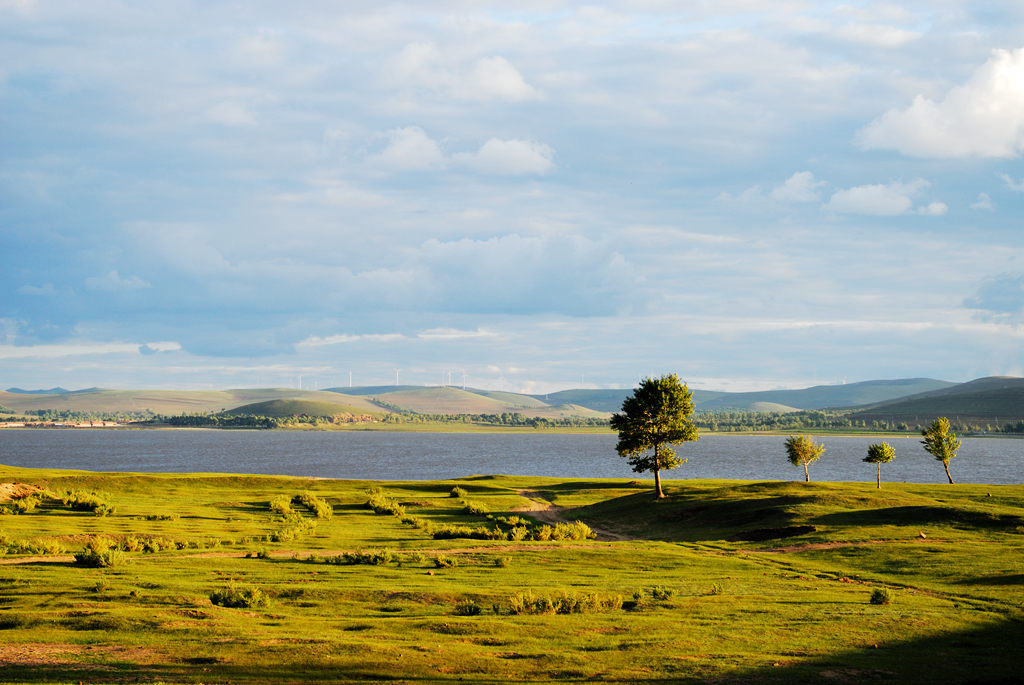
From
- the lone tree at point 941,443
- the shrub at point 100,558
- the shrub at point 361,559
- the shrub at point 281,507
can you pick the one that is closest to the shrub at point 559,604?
the shrub at point 361,559

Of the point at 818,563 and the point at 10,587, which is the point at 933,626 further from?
the point at 10,587

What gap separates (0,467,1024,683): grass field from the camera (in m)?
21.0

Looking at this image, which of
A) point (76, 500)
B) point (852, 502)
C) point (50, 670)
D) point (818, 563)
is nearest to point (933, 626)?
point (818, 563)

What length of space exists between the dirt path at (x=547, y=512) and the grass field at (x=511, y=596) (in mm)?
899

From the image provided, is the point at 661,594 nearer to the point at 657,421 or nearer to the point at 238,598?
the point at 238,598

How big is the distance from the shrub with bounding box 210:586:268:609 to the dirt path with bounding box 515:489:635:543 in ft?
125

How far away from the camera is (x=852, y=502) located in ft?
222

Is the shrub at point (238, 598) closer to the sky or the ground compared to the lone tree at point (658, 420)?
closer to the ground

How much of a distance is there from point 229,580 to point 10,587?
8.01m

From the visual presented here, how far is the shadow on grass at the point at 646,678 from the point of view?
19.1m

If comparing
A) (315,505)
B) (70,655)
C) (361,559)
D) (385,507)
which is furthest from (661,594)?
(315,505)

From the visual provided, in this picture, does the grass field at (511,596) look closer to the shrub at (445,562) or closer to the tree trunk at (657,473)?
the shrub at (445,562)

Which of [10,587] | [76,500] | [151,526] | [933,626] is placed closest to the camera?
[933,626]

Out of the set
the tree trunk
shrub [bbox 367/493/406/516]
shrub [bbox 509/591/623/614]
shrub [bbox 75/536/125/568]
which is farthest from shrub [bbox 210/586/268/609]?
the tree trunk
